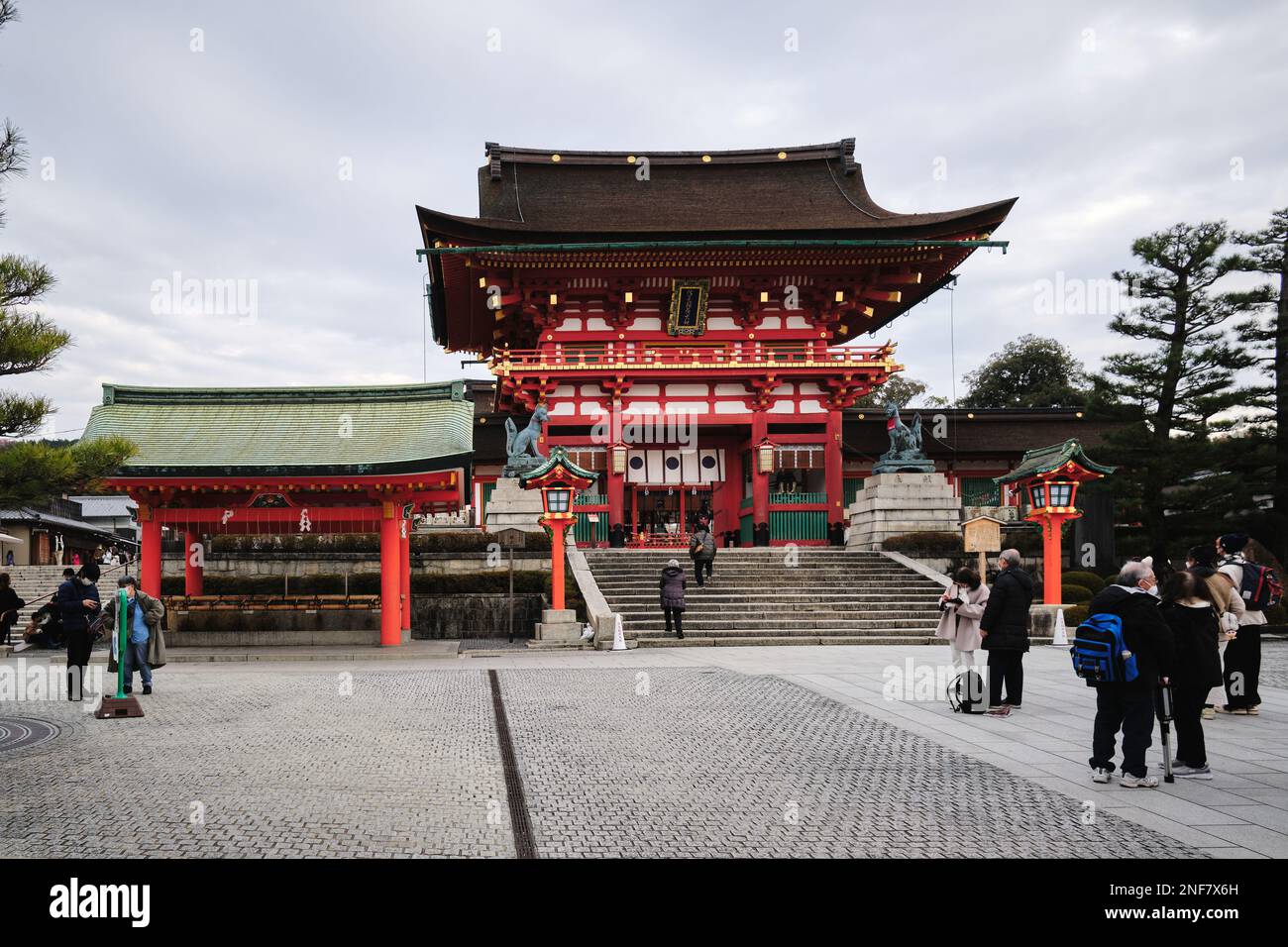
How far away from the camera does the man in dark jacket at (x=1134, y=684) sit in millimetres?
6727

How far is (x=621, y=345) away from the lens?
2800cm

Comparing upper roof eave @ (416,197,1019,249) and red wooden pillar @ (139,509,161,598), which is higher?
upper roof eave @ (416,197,1019,249)

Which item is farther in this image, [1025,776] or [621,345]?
[621,345]

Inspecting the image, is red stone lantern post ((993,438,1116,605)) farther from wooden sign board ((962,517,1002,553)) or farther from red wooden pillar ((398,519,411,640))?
red wooden pillar ((398,519,411,640))

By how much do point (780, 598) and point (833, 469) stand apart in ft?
25.0

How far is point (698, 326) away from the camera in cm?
2828

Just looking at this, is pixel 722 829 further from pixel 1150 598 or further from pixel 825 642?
pixel 825 642

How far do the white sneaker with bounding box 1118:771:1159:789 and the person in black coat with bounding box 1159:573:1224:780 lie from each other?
1.71 feet

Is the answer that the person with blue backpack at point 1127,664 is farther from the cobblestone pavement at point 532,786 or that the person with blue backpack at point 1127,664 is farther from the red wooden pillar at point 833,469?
the red wooden pillar at point 833,469

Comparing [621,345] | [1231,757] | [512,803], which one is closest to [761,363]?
[621,345]

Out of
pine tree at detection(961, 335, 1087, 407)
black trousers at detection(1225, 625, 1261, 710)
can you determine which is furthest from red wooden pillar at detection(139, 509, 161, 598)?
pine tree at detection(961, 335, 1087, 407)

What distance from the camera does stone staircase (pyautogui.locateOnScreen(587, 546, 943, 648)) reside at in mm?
19203

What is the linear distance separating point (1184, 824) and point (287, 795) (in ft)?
19.6

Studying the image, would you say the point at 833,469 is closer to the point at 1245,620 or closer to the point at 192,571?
the point at 192,571
